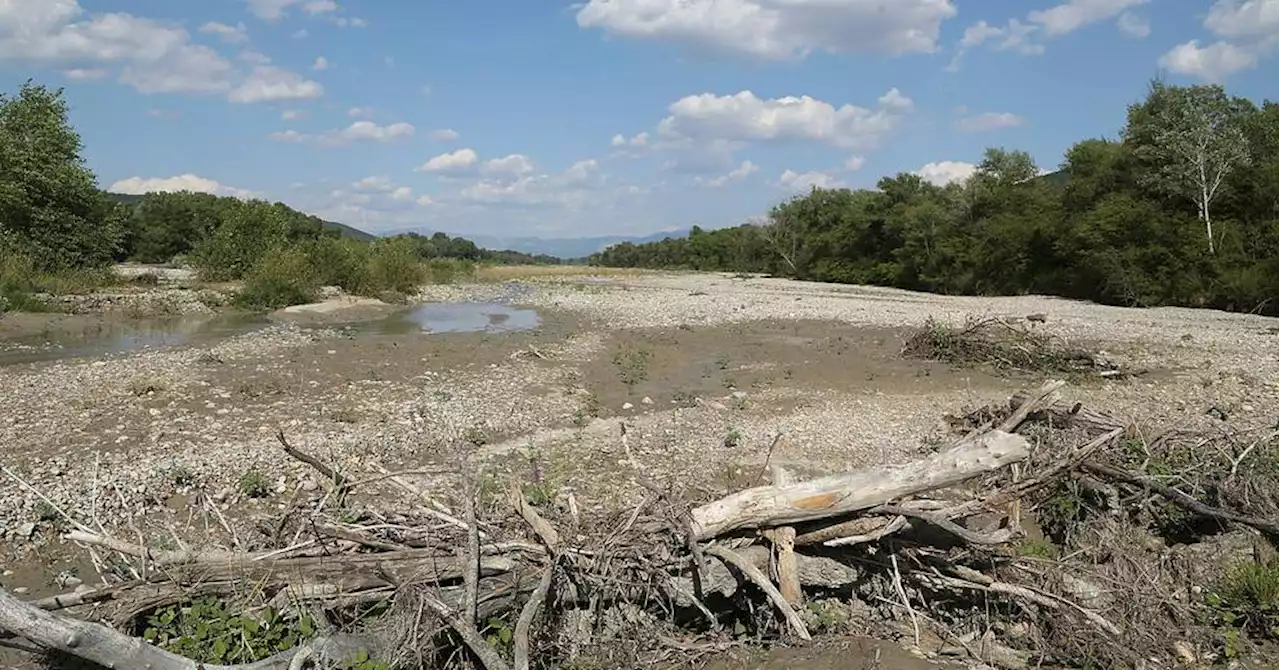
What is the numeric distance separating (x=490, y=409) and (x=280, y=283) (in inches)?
906

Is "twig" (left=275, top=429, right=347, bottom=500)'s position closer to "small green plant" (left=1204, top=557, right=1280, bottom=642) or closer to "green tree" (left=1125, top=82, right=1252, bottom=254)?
"small green plant" (left=1204, top=557, right=1280, bottom=642)

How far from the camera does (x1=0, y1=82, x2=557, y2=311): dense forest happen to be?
32500 millimetres

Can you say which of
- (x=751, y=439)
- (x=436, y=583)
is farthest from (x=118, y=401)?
(x=436, y=583)

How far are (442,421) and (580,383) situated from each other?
4.21m

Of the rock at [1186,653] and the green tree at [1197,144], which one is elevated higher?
the green tree at [1197,144]

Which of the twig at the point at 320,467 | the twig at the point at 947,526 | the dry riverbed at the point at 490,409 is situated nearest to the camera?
the twig at the point at 947,526

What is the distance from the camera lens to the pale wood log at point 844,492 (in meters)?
5.60

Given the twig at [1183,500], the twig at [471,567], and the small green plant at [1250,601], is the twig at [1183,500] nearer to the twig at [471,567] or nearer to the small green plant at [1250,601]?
the small green plant at [1250,601]

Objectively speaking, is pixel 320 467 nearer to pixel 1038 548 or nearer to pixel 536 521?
pixel 536 521

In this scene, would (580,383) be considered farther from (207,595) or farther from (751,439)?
(207,595)

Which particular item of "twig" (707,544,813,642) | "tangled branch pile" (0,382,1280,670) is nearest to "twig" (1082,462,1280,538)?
"tangled branch pile" (0,382,1280,670)

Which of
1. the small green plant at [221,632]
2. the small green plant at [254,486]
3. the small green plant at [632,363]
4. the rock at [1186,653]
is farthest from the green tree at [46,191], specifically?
the rock at [1186,653]

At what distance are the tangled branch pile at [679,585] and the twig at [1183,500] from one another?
0.08 m

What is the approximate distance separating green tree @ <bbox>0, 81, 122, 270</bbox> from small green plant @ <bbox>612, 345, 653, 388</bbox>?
26.7 metres
